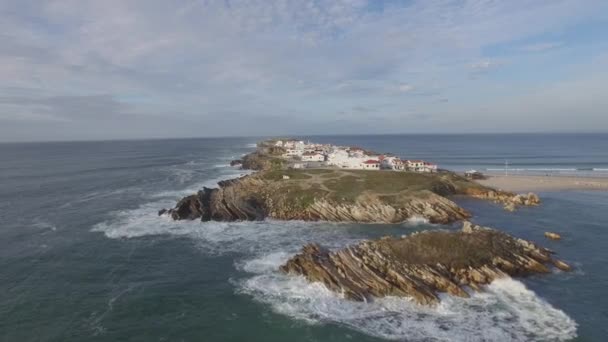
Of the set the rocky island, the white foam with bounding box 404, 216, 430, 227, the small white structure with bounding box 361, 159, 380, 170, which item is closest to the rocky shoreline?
the rocky island

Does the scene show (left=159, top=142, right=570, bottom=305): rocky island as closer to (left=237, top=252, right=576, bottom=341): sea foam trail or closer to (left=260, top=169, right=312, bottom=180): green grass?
(left=260, top=169, right=312, bottom=180): green grass

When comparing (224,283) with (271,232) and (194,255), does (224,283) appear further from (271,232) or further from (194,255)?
(271,232)

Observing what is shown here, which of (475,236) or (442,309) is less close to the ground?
(475,236)

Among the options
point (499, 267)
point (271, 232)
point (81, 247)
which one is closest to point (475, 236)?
point (499, 267)

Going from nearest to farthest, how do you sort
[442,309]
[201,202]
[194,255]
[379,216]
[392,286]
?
[442,309], [392,286], [194,255], [379,216], [201,202]

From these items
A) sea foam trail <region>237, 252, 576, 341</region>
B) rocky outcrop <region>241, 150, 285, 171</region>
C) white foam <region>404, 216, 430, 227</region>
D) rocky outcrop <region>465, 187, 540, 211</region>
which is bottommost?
sea foam trail <region>237, 252, 576, 341</region>
